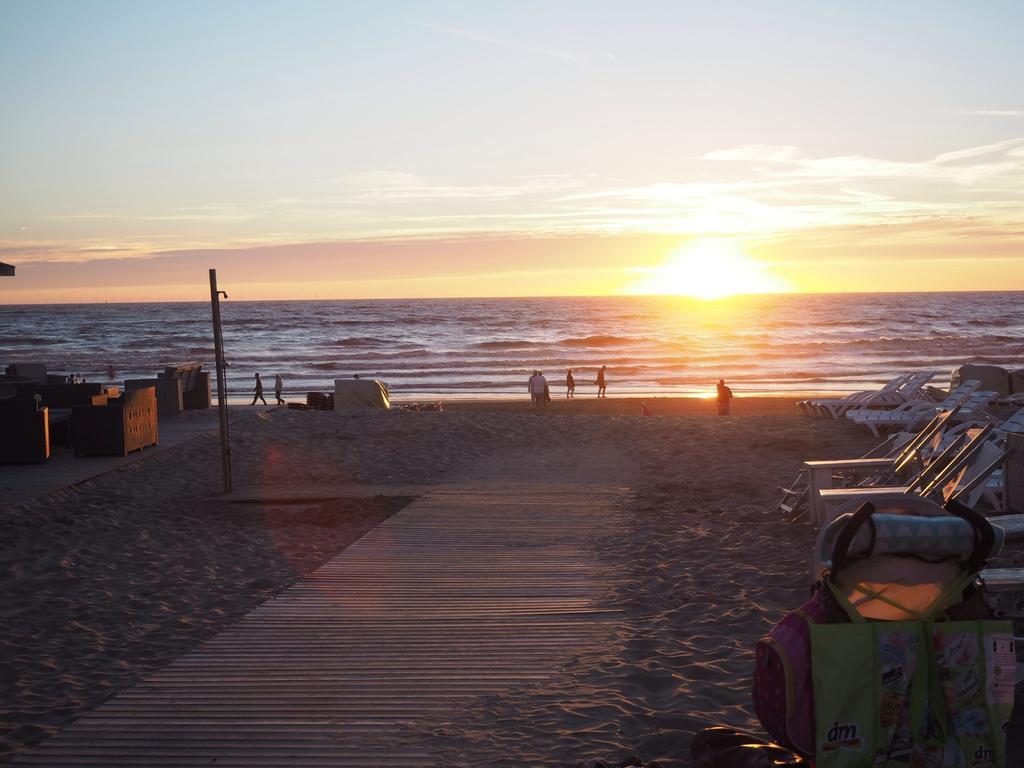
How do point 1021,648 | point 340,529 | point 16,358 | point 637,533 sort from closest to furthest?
point 1021,648
point 637,533
point 340,529
point 16,358

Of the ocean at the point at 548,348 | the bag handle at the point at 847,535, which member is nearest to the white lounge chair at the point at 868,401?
the ocean at the point at 548,348

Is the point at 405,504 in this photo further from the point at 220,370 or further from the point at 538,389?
the point at 538,389

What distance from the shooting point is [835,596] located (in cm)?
269

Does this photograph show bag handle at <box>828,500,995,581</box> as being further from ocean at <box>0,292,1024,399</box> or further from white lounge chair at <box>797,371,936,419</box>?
ocean at <box>0,292,1024,399</box>

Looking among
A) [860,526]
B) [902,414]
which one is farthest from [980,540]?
[902,414]

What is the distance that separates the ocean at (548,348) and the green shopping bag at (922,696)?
94.7ft

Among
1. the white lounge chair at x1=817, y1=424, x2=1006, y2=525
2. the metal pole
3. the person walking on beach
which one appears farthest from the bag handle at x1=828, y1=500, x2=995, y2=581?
the person walking on beach

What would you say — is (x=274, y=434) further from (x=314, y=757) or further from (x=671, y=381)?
(x=671, y=381)

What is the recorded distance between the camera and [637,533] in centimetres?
817

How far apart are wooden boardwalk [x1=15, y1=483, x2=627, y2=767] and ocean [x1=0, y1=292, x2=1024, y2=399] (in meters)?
24.3

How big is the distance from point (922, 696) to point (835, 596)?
364 mm

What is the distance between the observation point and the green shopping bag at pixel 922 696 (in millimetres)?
2635

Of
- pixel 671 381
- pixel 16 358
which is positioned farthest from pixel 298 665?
pixel 16 358

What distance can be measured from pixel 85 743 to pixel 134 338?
67.9m
